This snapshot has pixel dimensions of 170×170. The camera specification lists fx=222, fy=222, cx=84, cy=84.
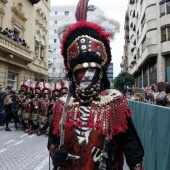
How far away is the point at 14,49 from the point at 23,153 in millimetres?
12263

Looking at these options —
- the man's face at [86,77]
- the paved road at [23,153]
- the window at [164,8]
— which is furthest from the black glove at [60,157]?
the window at [164,8]

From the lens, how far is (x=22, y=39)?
2102cm

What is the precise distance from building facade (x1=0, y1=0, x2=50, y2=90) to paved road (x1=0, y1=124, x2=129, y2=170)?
8697 millimetres

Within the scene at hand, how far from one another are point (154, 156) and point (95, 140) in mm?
2017

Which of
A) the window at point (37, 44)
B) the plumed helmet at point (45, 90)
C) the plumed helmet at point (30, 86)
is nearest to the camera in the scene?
the plumed helmet at point (45, 90)

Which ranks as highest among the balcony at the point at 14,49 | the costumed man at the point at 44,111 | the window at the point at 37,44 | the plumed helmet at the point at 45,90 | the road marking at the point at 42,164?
the window at the point at 37,44

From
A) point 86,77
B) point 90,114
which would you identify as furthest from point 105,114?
point 86,77

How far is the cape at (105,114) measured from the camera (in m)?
2.16

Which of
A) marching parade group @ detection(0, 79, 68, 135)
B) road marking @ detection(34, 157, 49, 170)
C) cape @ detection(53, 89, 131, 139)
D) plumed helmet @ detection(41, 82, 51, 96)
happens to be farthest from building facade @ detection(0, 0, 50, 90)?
cape @ detection(53, 89, 131, 139)

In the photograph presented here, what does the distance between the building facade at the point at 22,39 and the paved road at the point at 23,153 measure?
28.5 feet

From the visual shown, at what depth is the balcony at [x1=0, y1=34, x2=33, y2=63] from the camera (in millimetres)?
15674

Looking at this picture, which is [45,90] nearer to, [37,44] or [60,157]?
[60,157]

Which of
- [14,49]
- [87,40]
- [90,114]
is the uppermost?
[14,49]

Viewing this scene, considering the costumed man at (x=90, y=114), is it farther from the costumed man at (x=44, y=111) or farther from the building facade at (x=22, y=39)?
the building facade at (x=22, y=39)
